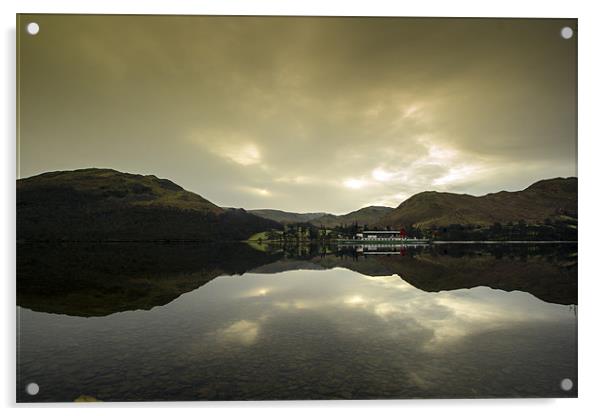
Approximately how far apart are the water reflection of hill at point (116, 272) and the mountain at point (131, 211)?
1.14 feet

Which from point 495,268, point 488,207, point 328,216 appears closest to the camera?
point 488,207

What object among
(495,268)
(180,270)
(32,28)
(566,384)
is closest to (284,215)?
(180,270)

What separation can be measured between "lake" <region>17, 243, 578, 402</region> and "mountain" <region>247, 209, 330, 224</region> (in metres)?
1.28

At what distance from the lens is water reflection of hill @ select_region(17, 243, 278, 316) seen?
584 cm

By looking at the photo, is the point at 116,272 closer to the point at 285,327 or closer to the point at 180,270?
the point at 180,270

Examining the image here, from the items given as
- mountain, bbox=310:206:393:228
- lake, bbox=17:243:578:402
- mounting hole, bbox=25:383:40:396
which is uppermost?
mountain, bbox=310:206:393:228

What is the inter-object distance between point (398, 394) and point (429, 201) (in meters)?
4.23

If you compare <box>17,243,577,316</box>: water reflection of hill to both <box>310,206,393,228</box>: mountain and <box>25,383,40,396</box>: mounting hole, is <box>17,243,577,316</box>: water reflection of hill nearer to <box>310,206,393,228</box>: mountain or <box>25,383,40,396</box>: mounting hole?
<box>25,383,40,396</box>: mounting hole

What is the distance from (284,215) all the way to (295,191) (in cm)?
111

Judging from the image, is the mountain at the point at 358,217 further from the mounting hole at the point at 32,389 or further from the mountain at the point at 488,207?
the mounting hole at the point at 32,389

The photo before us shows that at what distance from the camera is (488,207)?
23.7 feet

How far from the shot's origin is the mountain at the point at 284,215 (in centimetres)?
802

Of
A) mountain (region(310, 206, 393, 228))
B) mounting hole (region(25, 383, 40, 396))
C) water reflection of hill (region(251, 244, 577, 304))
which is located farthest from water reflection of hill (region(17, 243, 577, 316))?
mountain (region(310, 206, 393, 228))

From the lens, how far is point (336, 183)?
24.0 ft
